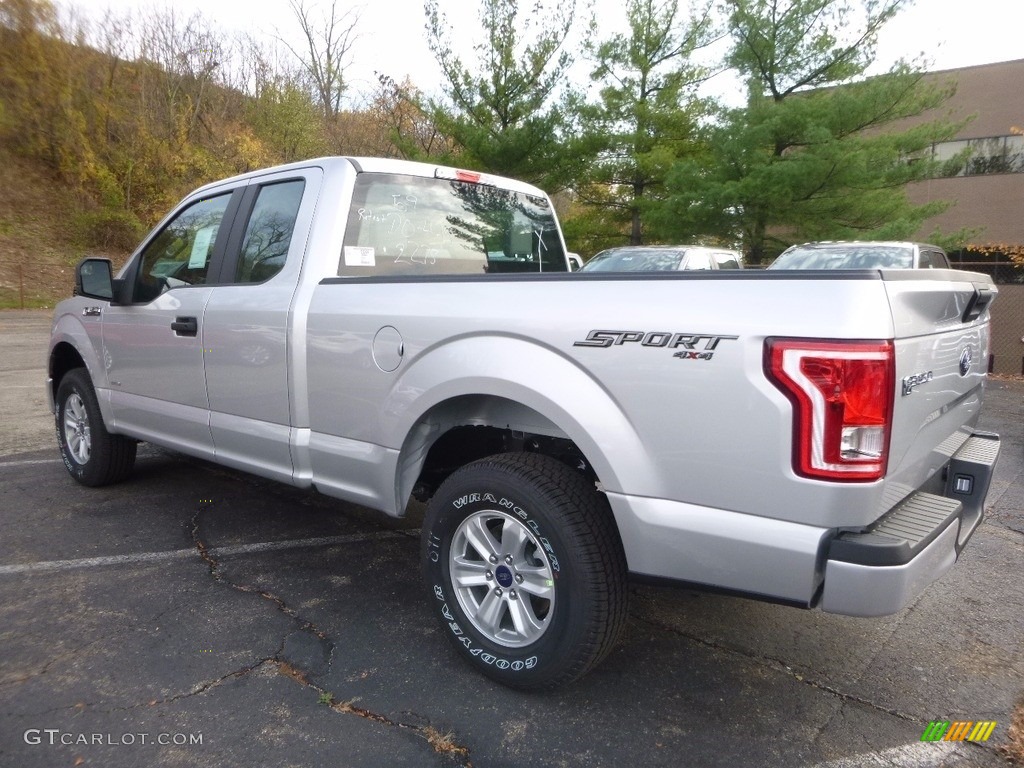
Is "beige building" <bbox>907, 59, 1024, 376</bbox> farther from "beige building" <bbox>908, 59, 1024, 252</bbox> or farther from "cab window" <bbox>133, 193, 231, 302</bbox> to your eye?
"cab window" <bbox>133, 193, 231, 302</bbox>

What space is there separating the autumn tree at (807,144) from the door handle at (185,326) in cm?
1369

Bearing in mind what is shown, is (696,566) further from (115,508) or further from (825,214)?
(825,214)

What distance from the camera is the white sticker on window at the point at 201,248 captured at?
13.4ft

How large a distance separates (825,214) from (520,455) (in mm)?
15366

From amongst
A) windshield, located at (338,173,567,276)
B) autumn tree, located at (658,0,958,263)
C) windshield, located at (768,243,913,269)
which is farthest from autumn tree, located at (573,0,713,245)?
windshield, located at (338,173,567,276)

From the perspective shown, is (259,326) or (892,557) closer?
(892,557)

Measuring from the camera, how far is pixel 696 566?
2277mm

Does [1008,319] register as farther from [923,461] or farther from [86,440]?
[86,440]

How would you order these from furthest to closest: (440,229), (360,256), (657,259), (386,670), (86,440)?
(657,259) < (86,440) < (440,229) < (360,256) < (386,670)

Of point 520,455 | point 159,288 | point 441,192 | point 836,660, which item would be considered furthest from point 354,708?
point 159,288

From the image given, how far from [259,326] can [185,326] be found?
689 millimetres

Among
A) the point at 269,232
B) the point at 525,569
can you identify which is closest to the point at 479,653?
the point at 525,569

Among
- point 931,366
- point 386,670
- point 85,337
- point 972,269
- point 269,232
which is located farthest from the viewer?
point 972,269

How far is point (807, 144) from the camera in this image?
15992mm
